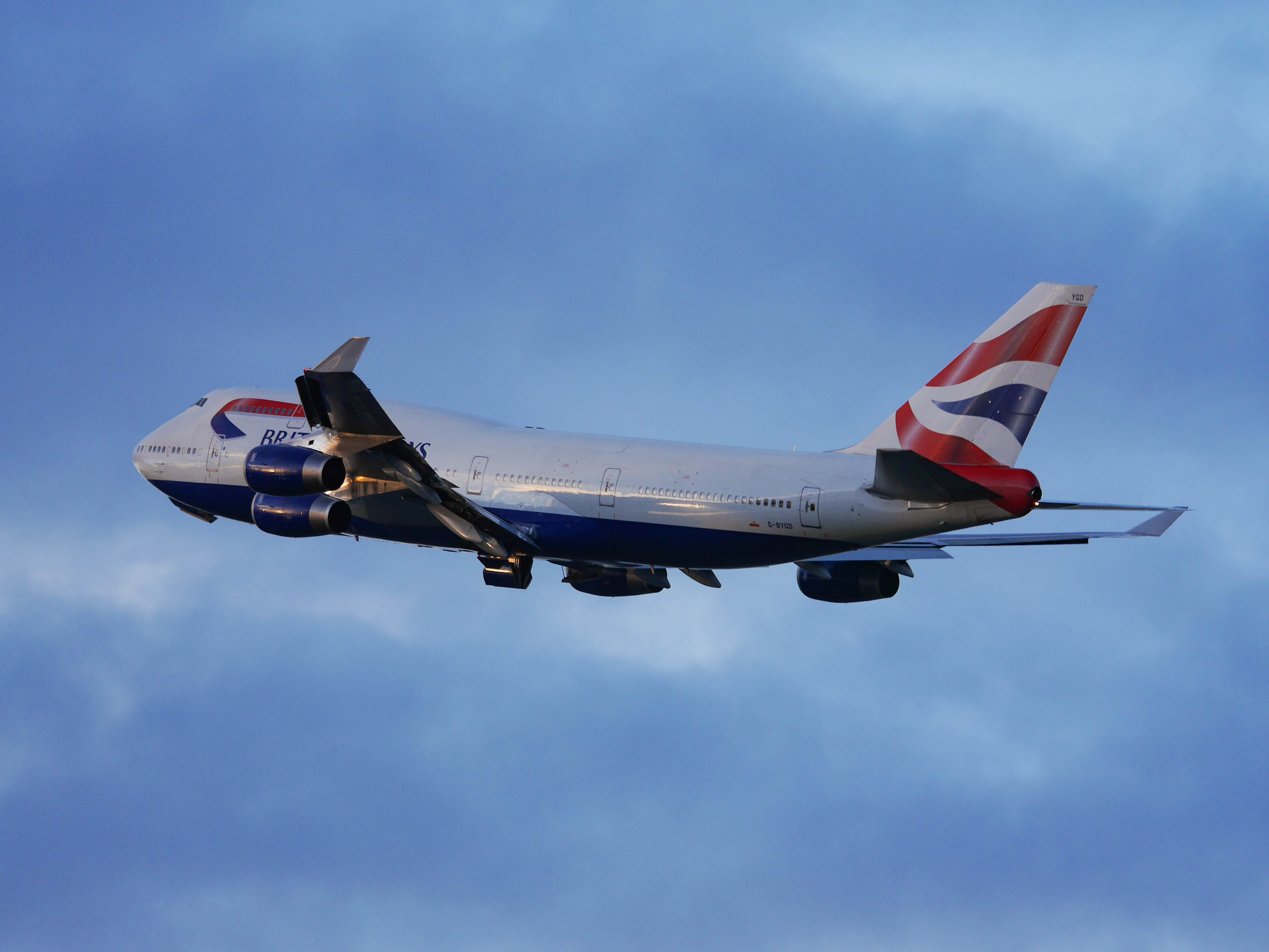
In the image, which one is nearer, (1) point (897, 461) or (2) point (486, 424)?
(1) point (897, 461)

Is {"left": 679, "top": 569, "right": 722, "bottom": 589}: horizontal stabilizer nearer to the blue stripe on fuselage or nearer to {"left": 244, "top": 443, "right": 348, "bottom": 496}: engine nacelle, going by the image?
the blue stripe on fuselage

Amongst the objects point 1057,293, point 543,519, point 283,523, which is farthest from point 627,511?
point 1057,293

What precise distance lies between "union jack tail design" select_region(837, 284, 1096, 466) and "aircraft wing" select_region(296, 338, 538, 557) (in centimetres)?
1037

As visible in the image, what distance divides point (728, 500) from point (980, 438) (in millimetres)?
5871

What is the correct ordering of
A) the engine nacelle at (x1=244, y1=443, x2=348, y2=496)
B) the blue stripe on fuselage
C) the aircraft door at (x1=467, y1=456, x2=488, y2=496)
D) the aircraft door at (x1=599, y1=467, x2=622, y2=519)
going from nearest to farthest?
the engine nacelle at (x1=244, y1=443, x2=348, y2=496)
the blue stripe on fuselage
the aircraft door at (x1=599, y1=467, x2=622, y2=519)
the aircraft door at (x1=467, y1=456, x2=488, y2=496)

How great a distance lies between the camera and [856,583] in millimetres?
41219

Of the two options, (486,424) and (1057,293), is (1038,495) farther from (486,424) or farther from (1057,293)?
(486,424)

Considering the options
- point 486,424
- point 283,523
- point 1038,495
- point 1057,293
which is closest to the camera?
point 1038,495

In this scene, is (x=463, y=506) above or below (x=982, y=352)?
below

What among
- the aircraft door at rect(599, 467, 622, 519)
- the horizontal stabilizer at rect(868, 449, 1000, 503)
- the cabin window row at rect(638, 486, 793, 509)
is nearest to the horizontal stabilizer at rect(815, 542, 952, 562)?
the cabin window row at rect(638, 486, 793, 509)

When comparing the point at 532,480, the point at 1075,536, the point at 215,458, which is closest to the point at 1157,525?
the point at 1075,536

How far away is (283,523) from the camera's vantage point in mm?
37094

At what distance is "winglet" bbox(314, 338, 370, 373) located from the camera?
1374 inches

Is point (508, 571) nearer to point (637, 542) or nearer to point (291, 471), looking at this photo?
point (637, 542)
